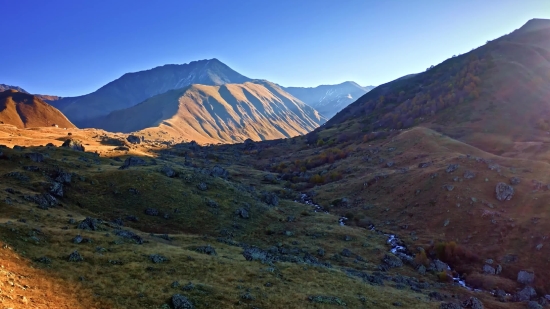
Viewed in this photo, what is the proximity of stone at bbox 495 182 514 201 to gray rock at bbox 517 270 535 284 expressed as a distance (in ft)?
67.3

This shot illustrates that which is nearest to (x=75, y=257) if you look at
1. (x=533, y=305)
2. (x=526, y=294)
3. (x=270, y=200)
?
(x=533, y=305)

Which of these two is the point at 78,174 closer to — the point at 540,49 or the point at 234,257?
the point at 234,257

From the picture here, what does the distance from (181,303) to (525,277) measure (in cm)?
4857

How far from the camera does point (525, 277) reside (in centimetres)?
4900

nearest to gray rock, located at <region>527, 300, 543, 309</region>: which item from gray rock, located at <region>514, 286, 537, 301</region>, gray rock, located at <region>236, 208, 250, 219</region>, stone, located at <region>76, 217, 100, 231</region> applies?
gray rock, located at <region>514, 286, 537, 301</region>

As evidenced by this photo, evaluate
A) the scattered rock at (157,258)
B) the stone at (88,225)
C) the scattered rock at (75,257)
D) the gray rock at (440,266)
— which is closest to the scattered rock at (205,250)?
the scattered rock at (157,258)

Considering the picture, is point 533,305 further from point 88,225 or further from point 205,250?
point 88,225

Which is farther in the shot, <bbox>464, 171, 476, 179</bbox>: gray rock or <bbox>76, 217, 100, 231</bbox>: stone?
<bbox>464, 171, 476, 179</bbox>: gray rock

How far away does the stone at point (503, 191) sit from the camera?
6644 cm

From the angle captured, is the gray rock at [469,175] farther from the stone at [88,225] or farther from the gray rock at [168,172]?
the stone at [88,225]

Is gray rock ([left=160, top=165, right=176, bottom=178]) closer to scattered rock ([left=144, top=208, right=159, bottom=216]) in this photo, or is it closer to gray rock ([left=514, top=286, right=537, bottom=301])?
scattered rock ([left=144, top=208, right=159, bottom=216])

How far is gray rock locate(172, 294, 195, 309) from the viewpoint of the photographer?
25141 mm

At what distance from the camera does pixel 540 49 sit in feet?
616

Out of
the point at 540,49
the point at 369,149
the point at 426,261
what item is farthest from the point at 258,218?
the point at 540,49
